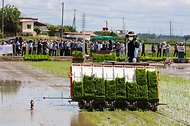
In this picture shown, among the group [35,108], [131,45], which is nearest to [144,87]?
[131,45]

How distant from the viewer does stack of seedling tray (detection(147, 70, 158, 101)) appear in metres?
16.6

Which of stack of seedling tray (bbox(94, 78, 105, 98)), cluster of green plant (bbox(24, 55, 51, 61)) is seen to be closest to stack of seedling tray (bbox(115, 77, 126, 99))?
stack of seedling tray (bbox(94, 78, 105, 98))

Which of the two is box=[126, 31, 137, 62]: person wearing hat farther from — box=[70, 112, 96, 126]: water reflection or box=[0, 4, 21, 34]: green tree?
box=[0, 4, 21, 34]: green tree

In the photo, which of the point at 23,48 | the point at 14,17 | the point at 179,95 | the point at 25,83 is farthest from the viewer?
the point at 14,17

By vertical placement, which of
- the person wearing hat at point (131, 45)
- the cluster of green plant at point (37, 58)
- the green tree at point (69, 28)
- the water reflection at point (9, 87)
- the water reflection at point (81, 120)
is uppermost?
the green tree at point (69, 28)

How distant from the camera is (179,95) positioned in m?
21.2

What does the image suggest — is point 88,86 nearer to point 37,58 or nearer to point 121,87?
point 121,87

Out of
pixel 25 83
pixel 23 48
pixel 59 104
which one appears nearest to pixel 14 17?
pixel 23 48

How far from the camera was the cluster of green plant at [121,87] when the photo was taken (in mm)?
16375

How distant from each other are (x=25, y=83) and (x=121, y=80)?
9.77 meters

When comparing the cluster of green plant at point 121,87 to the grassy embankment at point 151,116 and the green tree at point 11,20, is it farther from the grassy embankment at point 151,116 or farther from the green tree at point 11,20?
the green tree at point 11,20

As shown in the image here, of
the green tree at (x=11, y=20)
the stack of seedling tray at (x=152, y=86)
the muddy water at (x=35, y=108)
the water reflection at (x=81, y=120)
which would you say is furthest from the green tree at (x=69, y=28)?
the water reflection at (x=81, y=120)

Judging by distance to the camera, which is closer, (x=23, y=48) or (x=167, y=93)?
(x=167, y=93)

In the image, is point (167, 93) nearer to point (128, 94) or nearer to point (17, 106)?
point (128, 94)
